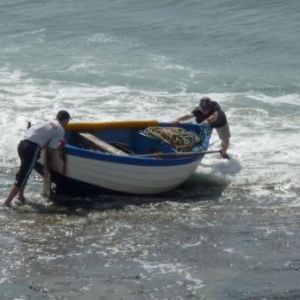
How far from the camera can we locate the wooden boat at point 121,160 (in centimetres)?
1266

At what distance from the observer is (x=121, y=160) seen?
12688 millimetres

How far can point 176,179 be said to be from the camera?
44.1ft

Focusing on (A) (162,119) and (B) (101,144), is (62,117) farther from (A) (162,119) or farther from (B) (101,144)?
(A) (162,119)

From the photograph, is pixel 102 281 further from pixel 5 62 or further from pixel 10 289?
pixel 5 62

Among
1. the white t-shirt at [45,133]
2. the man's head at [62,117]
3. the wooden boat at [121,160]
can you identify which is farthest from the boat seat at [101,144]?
the white t-shirt at [45,133]

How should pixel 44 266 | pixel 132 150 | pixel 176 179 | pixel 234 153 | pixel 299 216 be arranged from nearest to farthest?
pixel 44 266, pixel 299 216, pixel 176 179, pixel 132 150, pixel 234 153

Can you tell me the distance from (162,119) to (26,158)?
5.51 metres

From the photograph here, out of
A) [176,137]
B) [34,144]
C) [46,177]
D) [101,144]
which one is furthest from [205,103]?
[34,144]

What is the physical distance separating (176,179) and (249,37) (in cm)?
1247

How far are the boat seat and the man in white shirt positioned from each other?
1.05m

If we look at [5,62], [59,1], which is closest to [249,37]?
[5,62]

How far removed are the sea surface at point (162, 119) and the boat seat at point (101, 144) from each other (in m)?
0.71

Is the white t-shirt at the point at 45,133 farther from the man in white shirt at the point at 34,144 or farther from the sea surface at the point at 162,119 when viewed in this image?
the sea surface at the point at 162,119

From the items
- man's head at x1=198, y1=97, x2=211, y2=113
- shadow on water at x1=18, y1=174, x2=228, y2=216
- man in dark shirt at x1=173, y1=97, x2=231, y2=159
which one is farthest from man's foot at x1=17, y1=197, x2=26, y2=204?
man's head at x1=198, y1=97, x2=211, y2=113
